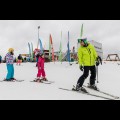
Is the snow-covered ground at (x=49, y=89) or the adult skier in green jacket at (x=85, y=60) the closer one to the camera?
the snow-covered ground at (x=49, y=89)

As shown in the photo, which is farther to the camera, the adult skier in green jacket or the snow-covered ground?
the adult skier in green jacket

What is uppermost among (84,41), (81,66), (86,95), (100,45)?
(100,45)

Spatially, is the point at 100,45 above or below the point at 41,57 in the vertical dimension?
above

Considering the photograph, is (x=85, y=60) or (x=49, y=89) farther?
(x=49, y=89)

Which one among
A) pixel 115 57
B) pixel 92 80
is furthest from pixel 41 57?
pixel 115 57

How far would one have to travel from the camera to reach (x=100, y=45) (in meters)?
53.7

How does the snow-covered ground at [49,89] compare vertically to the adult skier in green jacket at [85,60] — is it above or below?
below

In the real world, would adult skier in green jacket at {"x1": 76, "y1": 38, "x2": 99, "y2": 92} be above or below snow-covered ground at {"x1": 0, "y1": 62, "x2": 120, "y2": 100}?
above

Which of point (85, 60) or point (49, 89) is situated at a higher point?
point (85, 60)

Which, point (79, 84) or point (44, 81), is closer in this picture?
point (79, 84)

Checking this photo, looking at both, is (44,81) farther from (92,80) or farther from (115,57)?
(115,57)
